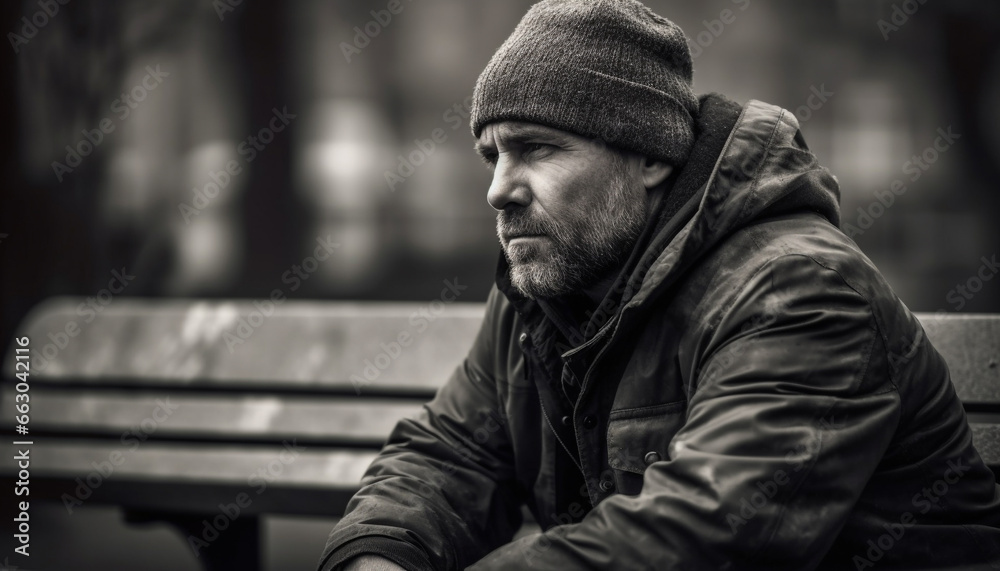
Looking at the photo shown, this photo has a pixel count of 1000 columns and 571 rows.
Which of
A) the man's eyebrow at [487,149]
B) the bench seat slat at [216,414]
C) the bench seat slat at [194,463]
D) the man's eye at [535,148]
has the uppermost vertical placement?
the man's eye at [535,148]

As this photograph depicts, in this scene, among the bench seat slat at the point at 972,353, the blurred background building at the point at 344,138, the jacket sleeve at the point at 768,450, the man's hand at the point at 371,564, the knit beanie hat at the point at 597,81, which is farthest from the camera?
the blurred background building at the point at 344,138

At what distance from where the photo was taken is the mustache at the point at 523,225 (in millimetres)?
2279

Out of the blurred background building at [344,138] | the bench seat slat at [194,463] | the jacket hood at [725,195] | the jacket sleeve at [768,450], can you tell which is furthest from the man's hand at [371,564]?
the blurred background building at [344,138]

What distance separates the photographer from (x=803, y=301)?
1.77m

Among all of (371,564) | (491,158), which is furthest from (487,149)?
(371,564)

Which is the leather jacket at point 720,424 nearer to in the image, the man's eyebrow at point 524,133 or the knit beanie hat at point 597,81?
the knit beanie hat at point 597,81

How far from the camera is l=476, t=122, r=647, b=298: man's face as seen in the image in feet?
7.43

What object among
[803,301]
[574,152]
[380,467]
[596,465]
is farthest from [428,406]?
[803,301]

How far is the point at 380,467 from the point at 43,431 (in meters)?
2.03

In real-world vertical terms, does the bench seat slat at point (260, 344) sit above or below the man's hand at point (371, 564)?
below

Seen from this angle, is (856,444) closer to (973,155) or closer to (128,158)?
(973,155)

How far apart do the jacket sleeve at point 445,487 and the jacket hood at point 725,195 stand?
1.80 ft

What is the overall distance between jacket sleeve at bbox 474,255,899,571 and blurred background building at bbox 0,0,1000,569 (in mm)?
2617

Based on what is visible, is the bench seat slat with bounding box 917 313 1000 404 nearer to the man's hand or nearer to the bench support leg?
the man's hand
